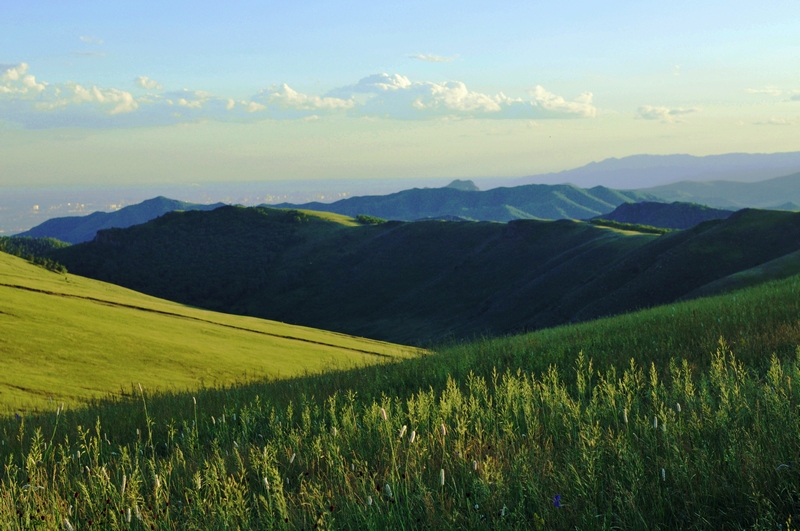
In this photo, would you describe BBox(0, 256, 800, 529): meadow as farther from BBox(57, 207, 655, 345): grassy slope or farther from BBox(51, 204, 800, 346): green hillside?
BBox(57, 207, 655, 345): grassy slope

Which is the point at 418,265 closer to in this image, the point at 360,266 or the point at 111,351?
the point at 360,266

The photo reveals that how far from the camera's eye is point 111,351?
26.8 m

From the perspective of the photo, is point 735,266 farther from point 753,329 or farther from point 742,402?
point 742,402

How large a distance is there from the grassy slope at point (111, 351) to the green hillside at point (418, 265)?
30.9m

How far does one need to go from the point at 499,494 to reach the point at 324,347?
3858 centimetres

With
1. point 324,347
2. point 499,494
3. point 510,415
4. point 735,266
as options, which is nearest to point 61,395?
point 510,415

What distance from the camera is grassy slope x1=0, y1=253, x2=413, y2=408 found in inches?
856

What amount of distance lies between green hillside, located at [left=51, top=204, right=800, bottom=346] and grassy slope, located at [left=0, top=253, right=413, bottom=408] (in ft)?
101

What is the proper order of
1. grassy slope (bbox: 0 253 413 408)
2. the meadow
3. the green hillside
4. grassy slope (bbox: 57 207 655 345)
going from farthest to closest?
grassy slope (bbox: 57 207 655 345) → the green hillside → grassy slope (bbox: 0 253 413 408) → the meadow

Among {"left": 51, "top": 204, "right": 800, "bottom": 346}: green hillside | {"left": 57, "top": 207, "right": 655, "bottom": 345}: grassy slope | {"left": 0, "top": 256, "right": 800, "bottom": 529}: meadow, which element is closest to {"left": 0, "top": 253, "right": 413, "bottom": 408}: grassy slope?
{"left": 0, "top": 256, "right": 800, "bottom": 529}: meadow

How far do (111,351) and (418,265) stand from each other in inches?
4731

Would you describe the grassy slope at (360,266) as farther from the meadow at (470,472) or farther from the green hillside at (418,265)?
the meadow at (470,472)

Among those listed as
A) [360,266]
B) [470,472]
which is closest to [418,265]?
[360,266]

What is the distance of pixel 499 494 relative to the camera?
14.8 feet
